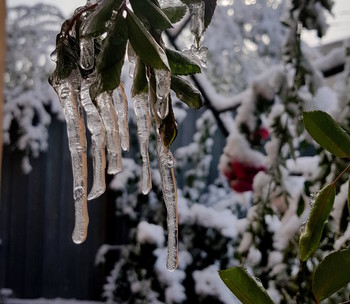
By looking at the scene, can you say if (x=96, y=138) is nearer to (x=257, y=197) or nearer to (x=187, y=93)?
(x=187, y=93)

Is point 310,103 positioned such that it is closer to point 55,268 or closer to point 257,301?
point 257,301

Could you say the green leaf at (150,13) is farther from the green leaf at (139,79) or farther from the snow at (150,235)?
the snow at (150,235)

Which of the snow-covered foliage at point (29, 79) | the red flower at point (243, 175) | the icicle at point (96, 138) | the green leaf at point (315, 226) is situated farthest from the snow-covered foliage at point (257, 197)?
the snow-covered foliage at point (29, 79)

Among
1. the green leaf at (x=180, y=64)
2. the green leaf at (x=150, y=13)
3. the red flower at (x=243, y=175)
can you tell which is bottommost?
the red flower at (x=243, y=175)

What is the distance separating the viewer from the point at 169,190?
11.8 inches

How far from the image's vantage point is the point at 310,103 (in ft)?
3.92

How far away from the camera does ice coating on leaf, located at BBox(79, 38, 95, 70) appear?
0.28 m

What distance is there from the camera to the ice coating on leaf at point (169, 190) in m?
0.28

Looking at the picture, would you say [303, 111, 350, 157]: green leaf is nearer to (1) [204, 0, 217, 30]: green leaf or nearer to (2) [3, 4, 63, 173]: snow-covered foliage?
(1) [204, 0, 217, 30]: green leaf

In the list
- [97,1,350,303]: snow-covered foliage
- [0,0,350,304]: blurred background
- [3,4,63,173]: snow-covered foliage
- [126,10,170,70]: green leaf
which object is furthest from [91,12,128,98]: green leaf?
[3,4,63,173]: snow-covered foliage

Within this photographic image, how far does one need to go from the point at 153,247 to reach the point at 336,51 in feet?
3.96

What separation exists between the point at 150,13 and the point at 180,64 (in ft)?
0.15

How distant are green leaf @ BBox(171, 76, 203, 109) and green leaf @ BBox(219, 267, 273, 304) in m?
0.09

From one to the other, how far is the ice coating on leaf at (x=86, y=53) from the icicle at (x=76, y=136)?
12mm
